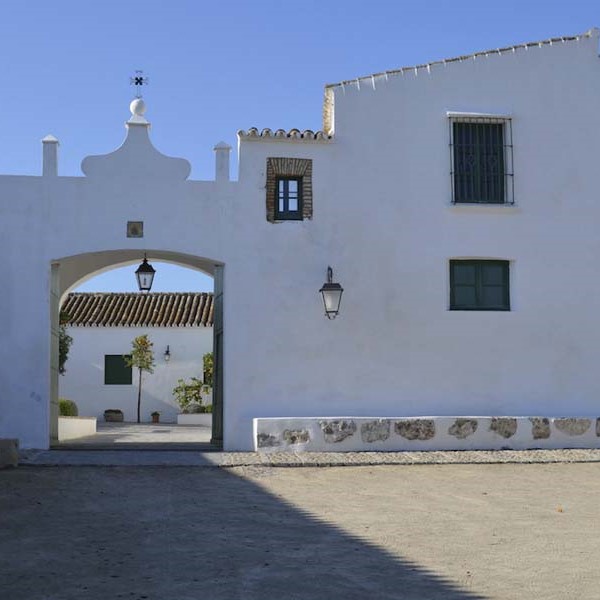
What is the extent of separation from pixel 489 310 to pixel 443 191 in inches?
76.4

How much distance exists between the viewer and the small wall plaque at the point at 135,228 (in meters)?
12.6

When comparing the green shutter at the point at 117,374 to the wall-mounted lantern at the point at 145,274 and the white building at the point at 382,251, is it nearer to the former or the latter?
the white building at the point at 382,251

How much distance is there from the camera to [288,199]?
1314cm

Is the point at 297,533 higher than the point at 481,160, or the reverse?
the point at 481,160

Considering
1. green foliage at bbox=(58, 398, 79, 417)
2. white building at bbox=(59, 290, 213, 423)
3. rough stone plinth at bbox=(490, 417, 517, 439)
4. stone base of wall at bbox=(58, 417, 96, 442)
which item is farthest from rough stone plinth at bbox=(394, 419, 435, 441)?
white building at bbox=(59, 290, 213, 423)

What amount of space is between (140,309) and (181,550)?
77.8 feet

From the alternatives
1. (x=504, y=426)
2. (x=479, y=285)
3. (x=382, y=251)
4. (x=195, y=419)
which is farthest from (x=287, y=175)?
(x=195, y=419)

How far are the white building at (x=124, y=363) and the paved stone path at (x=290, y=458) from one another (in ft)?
51.7

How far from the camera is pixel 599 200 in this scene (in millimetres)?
13758

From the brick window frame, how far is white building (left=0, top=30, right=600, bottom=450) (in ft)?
0.11

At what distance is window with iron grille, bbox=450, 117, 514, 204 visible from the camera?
13.5 m

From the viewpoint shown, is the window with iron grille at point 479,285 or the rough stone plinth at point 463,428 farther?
the window with iron grille at point 479,285

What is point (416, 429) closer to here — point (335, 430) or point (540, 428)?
point (335, 430)

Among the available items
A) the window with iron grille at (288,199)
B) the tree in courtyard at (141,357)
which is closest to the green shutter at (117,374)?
the tree in courtyard at (141,357)
